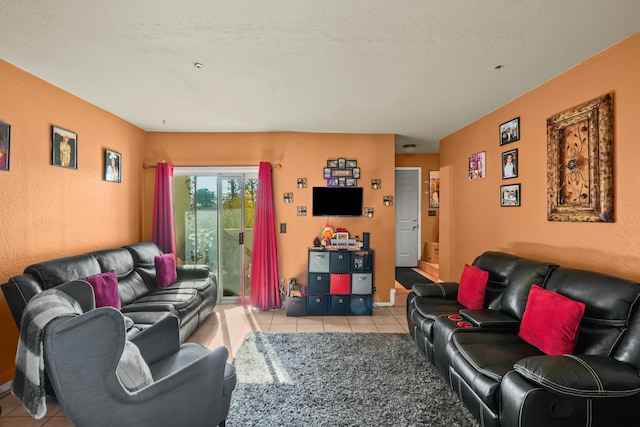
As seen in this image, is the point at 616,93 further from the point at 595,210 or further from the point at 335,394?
the point at 335,394

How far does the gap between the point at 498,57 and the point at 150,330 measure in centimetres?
329

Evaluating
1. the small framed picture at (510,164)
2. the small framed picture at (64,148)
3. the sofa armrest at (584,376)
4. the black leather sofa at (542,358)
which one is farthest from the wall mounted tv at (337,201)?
the sofa armrest at (584,376)

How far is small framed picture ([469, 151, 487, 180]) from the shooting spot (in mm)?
3781

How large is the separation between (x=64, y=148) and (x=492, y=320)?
4.37 m

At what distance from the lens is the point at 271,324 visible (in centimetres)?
385

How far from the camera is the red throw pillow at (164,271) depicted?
3.71 meters

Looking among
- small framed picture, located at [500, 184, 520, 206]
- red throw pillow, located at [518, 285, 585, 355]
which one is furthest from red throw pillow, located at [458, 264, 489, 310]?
small framed picture, located at [500, 184, 520, 206]

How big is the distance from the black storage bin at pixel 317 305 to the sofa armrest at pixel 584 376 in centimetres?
284

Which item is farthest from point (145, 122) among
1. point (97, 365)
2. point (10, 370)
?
point (97, 365)

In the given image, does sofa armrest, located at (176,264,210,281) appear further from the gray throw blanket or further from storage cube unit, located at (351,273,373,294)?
the gray throw blanket

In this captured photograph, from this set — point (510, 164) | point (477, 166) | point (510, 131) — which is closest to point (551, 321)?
point (510, 164)

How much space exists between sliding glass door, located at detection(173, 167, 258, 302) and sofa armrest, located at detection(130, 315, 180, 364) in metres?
2.56

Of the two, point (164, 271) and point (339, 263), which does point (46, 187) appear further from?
point (339, 263)

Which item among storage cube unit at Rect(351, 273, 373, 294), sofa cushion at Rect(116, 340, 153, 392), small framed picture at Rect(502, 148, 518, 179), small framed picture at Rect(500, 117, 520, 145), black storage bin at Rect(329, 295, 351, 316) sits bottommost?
black storage bin at Rect(329, 295, 351, 316)
